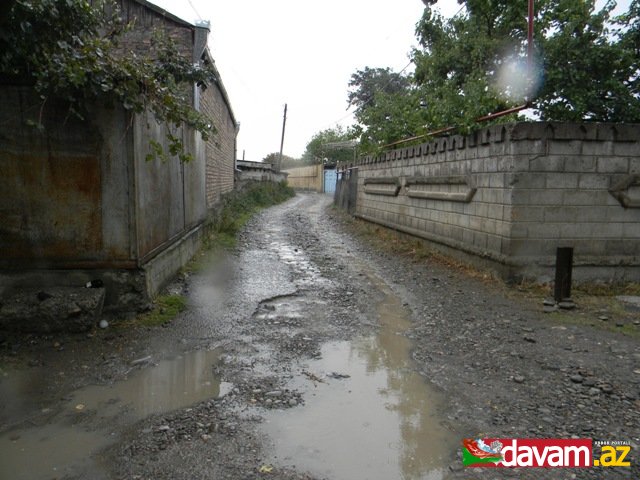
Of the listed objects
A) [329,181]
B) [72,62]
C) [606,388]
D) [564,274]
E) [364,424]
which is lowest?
[364,424]

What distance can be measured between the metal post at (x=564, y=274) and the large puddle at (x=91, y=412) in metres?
4.07

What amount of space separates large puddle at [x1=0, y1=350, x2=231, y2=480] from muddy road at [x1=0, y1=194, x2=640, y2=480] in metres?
0.01

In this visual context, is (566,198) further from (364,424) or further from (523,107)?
(364,424)

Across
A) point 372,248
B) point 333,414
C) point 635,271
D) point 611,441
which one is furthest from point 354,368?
point 372,248

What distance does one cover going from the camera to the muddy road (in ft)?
8.12

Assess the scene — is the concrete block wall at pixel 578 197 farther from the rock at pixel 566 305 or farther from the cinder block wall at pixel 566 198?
the rock at pixel 566 305

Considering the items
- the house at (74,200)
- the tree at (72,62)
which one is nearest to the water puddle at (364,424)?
the house at (74,200)

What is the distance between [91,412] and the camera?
9.64 ft

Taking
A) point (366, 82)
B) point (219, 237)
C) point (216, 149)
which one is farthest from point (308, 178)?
point (219, 237)

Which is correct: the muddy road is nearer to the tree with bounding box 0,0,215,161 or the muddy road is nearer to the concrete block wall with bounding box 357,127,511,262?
the concrete block wall with bounding box 357,127,511,262

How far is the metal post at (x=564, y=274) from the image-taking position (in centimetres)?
539

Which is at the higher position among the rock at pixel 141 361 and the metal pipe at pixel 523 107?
the metal pipe at pixel 523 107

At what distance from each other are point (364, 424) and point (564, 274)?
373 cm

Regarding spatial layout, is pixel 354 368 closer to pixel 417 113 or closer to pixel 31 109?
pixel 31 109
